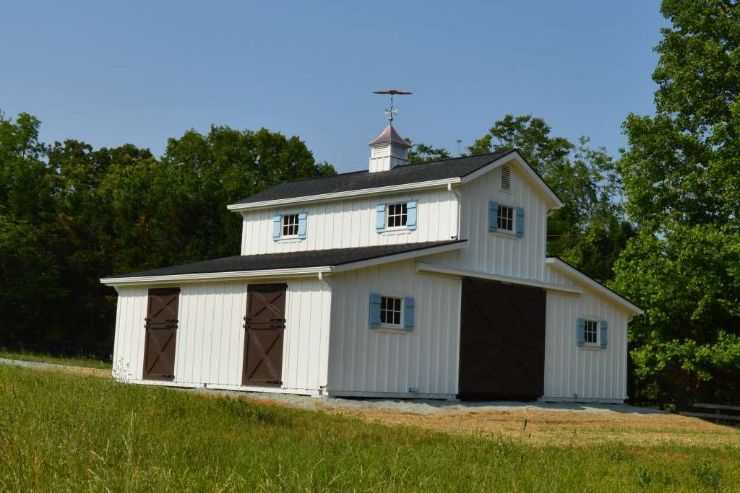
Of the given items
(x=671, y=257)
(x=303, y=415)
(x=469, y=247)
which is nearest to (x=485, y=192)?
(x=469, y=247)

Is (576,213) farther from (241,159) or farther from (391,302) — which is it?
(391,302)

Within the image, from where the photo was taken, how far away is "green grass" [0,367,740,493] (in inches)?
325

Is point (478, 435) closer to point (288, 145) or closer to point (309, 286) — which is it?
point (309, 286)

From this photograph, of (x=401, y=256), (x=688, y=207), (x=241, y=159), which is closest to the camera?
(x=401, y=256)

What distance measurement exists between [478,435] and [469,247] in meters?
10.7

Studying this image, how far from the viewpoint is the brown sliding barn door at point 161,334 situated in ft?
86.9

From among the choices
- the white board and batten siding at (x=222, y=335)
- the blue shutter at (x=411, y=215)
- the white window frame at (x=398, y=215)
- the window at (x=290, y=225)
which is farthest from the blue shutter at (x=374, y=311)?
the window at (x=290, y=225)

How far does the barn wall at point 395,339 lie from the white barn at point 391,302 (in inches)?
1.4

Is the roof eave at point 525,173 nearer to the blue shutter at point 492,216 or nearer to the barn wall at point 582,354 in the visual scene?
the blue shutter at point 492,216

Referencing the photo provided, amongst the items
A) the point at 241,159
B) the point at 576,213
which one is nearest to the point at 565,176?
the point at 576,213

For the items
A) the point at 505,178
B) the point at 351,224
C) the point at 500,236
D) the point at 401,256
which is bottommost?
the point at 401,256

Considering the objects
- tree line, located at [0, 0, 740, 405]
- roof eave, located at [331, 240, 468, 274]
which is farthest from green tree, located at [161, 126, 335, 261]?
roof eave, located at [331, 240, 468, 274]

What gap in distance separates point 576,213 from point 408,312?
35718 mm

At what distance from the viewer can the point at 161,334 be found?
26828 mm
